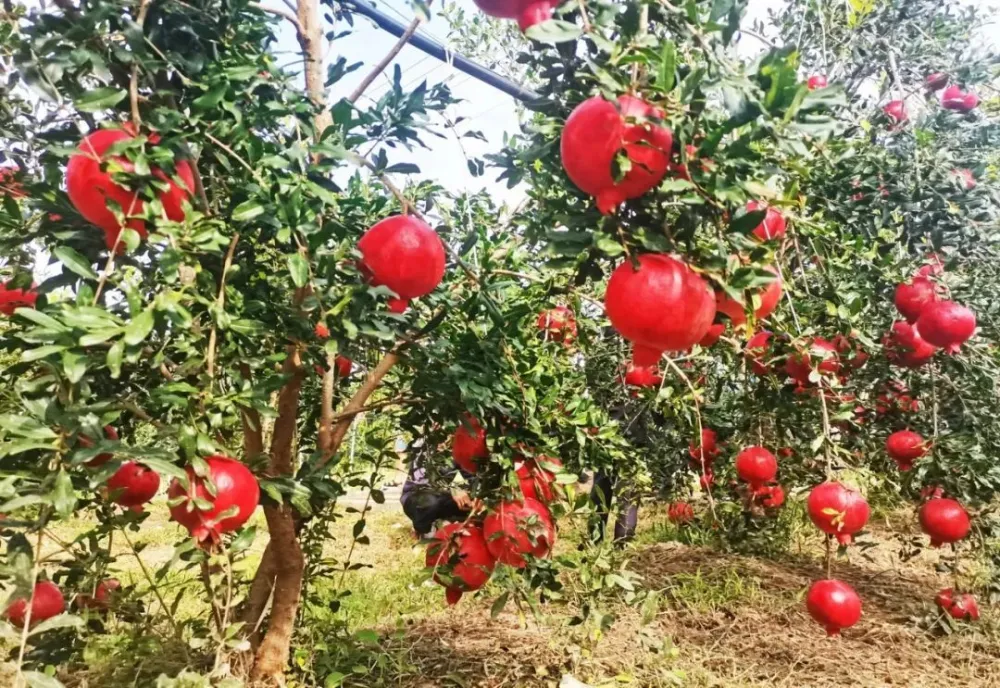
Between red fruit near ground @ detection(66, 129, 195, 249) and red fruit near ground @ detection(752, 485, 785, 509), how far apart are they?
2610 mm

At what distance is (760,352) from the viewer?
2.07 meters

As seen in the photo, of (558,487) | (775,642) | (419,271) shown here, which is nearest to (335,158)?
(419,271)

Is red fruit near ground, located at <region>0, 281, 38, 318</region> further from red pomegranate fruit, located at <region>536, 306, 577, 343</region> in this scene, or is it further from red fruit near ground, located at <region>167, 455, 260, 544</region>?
red pomegranate fruit, located at <region>536, 306, 577, 343</region>

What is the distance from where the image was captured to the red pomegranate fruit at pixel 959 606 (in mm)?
2857

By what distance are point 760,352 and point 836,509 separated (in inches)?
20.1

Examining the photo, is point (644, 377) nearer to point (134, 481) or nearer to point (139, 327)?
point (134, 481)

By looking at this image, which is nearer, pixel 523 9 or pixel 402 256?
pixel 523 9

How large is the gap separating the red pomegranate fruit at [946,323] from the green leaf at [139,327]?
192 cm

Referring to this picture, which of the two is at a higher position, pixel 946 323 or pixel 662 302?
pixel 946 323

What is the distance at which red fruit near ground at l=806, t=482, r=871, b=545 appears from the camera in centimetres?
174

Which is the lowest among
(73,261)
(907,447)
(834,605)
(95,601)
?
(95,601)

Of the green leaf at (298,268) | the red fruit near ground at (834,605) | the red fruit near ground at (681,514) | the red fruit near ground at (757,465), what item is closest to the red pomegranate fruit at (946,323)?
the red fruit near ground at (757,465)

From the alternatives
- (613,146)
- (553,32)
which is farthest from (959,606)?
(553,32)

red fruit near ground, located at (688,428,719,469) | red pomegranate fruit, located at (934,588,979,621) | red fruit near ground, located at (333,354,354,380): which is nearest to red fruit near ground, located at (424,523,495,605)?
red fruit near ground, located at (333,354,354,380)
